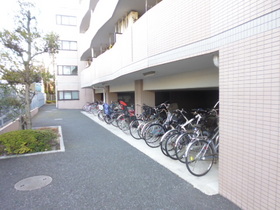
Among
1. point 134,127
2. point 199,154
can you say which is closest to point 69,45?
point 134,127

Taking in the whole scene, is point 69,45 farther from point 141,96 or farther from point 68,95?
point 141,96

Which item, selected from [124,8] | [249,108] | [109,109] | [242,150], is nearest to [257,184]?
[242,150]

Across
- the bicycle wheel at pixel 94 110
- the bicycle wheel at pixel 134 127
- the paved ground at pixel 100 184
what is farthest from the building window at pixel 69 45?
the paved ground at pixel 100 184

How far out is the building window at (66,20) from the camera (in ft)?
70.8

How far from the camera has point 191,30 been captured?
369 cm

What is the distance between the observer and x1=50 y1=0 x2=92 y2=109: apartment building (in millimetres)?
21641

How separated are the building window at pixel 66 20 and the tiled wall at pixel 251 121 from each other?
908 inches

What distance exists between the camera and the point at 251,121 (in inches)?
102

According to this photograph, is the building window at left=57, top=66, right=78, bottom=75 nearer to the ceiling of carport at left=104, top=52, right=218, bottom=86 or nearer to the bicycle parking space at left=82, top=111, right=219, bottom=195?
the bicycle parking space at left=82, top=111, right=219, bottom=195

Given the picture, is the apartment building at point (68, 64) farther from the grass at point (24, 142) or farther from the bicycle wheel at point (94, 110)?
the grass at point (24, 142)

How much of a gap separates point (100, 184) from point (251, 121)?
2889 mm

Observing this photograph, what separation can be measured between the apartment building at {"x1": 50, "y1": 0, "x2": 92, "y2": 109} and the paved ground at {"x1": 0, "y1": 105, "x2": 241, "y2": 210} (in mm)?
17707

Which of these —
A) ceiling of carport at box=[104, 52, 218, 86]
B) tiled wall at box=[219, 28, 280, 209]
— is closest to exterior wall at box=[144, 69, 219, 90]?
ceiling of carport at box=[104, 52, 218, 86]

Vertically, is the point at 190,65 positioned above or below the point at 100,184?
above
